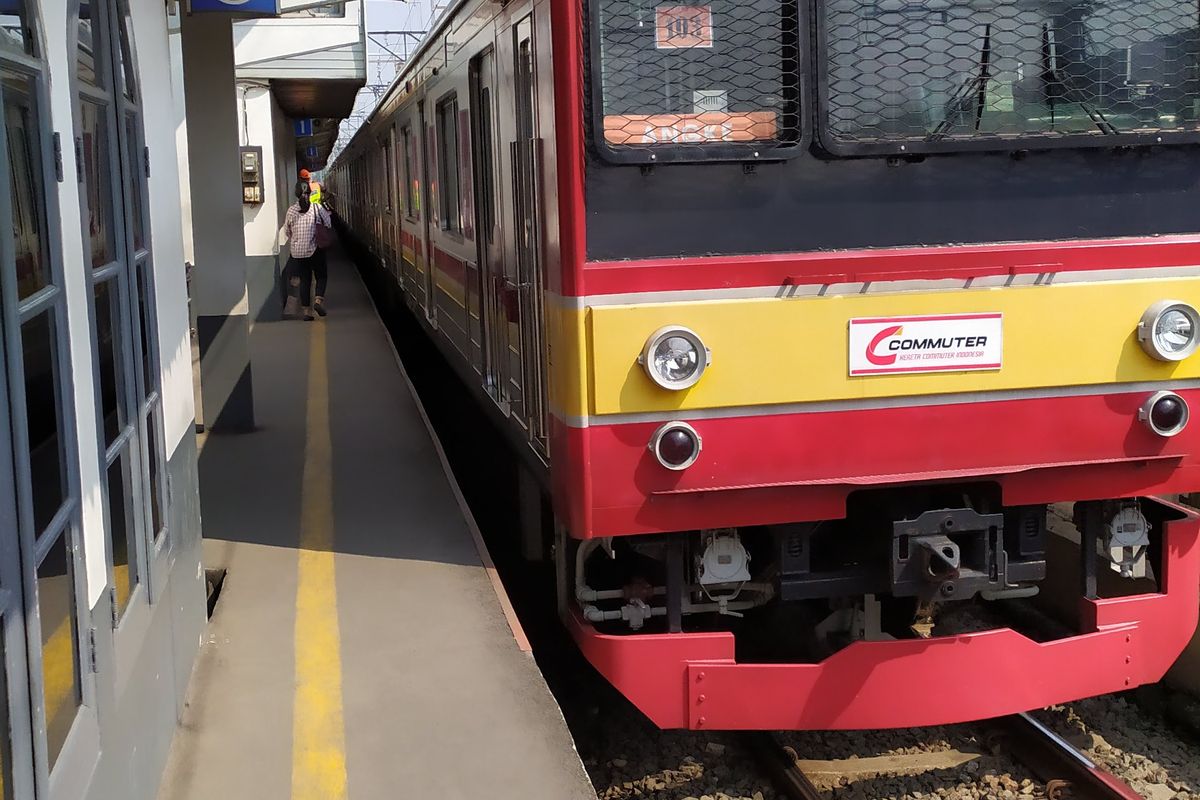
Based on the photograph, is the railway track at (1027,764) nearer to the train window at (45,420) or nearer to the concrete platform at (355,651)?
the concrete platform at (355,651)

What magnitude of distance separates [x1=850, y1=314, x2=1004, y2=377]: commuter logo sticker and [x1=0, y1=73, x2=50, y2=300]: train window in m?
2.54

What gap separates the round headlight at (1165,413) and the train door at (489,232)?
271 centimetres

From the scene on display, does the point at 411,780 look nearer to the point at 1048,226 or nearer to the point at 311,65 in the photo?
the point at 1048,226

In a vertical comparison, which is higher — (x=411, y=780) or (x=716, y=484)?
(x=716, y=484)

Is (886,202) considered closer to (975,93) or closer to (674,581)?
(975,93)

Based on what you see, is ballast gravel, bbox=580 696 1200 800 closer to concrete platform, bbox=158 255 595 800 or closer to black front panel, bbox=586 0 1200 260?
concrete platform, bbox=158 255 595 800

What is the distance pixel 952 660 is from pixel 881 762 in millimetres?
896

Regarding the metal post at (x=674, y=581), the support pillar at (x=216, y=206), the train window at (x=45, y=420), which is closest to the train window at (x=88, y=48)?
the train window at (x=45, y=420)

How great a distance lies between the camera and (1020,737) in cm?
521

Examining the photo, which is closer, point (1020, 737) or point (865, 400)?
point (865, 400)

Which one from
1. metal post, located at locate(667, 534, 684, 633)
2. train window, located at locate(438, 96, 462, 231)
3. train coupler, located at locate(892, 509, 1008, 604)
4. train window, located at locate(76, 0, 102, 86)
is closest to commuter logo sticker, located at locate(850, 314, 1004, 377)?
train coupler, located at locate(892, 509, 1008, 604)

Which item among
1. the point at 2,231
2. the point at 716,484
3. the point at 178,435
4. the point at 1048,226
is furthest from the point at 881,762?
the point at 2,231

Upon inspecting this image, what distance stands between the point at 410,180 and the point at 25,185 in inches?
358

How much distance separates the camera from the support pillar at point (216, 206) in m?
8.75
